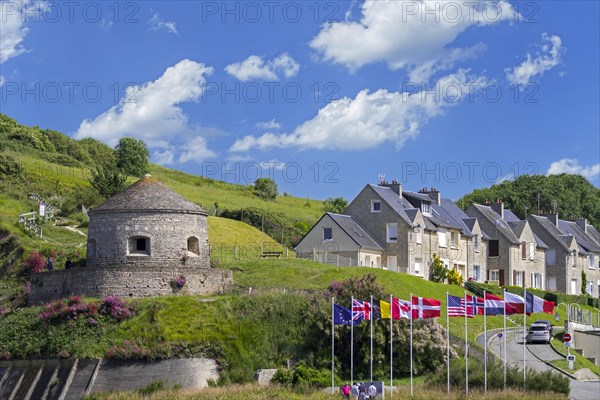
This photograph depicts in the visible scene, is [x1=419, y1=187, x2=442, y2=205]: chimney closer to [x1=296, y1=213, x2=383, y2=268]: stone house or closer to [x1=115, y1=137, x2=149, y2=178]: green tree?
[x1=296, y1=213, x2=383, y2=268]: stone house

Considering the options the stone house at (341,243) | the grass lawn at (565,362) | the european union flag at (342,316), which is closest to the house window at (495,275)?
the stone house at (341,243)

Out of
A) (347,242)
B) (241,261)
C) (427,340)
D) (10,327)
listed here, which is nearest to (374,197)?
(347,242)

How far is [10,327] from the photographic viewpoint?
57906 millimetres

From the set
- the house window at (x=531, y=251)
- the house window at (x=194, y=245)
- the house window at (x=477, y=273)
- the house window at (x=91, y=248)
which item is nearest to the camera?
the house window at (x=91, y=248)

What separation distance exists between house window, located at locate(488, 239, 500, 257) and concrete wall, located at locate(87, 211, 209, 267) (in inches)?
1517

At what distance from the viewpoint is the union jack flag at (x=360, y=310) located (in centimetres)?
5109

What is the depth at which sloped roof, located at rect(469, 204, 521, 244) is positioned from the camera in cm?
9356

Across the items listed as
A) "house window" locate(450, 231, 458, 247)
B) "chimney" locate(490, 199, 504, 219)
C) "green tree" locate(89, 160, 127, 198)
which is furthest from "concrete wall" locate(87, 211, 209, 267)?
"chimney" locate(490, 199, 504, 219)

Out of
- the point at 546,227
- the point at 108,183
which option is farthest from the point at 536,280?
the point at 108,183

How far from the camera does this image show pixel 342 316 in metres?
51.7

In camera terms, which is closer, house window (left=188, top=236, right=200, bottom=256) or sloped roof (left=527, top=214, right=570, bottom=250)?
house window (left=188, top=236, right=200, bottom=256)

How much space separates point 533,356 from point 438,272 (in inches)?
896

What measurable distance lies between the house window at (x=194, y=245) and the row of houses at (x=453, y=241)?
1414 centimetres

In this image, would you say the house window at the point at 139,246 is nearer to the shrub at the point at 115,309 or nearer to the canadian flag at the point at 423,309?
the shrub at the point at 115,309
